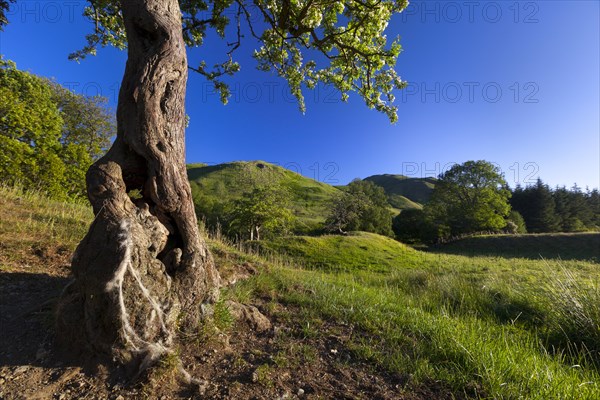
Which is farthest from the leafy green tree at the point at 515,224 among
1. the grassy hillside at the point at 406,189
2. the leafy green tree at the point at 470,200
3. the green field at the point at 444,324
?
the grassy hillside at the point at 406,189

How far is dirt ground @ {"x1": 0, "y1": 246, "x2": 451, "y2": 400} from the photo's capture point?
2170mm

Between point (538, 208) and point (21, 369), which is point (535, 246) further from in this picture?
point (21, 369)

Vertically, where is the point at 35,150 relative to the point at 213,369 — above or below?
above

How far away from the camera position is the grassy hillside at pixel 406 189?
12193cm

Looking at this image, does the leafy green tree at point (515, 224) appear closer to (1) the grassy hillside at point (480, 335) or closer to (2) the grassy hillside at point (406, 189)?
(1) the grassy hillside at point (480, 335)

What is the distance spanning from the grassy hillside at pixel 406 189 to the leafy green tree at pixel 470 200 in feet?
214

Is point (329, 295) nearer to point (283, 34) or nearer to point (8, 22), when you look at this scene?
point (283, 34)

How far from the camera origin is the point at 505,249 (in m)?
32.2

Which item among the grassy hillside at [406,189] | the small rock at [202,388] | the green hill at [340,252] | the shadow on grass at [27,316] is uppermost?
the grassy hillside at [406,189]

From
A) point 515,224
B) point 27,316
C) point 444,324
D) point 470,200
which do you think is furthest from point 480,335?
point 515,224

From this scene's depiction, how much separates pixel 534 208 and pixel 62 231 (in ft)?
243

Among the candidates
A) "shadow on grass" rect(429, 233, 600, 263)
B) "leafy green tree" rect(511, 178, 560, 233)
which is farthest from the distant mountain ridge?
"shadow on grass" rect(429, 233, 600, 263)

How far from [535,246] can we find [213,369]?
4099 centimetres

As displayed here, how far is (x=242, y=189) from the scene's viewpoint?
267 feet
